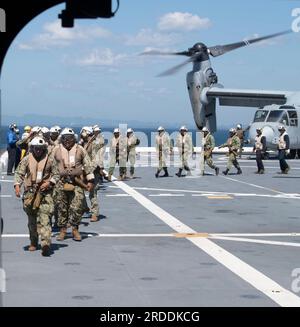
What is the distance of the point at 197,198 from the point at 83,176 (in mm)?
7036

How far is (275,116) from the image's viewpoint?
3438 cm

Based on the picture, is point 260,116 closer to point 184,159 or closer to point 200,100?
point 200,100

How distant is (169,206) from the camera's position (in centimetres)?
1650

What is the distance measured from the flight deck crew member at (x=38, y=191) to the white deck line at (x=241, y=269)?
2434 mm

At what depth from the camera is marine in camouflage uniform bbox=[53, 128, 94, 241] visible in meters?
11.5

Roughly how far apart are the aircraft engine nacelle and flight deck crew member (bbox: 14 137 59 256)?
29480 millimetres

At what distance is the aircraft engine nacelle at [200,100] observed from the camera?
39.7 m

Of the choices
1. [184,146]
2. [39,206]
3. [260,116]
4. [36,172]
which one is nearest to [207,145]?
[184,146]

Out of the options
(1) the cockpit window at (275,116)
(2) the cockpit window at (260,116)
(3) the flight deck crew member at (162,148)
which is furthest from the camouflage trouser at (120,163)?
(2) the cockpit window at (260,116)

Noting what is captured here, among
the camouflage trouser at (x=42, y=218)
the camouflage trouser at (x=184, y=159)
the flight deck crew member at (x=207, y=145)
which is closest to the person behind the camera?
the camouflage trouser at (x=42, y=218)

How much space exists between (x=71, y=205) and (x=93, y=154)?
130 inches

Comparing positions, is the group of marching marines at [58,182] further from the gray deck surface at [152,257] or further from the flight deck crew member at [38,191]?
the gray deck surface at [152,257]

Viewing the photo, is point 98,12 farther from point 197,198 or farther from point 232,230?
point 197,198
